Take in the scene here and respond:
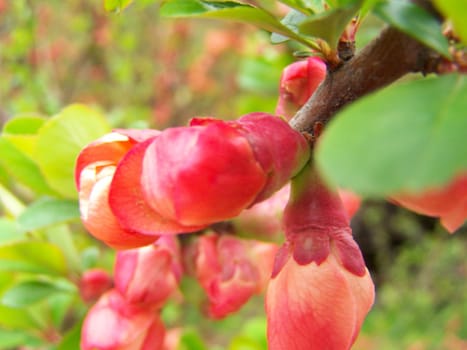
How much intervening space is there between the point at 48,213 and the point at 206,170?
0.38 meters

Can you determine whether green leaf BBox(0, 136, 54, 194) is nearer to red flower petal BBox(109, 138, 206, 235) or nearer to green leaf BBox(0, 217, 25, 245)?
green leaf BBox(0, 217, 25, 245)

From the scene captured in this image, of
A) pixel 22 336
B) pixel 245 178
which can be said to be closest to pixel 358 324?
pixel 245 178

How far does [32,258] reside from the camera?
83 centimetres

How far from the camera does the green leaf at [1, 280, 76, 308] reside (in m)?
0.81

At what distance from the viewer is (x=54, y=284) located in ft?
2.85

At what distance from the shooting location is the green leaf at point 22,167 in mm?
750

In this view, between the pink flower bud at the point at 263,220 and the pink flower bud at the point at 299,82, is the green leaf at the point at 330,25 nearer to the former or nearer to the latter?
the pink flower bud at the point at 299,82

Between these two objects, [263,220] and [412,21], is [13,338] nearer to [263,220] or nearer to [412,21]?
[263,220]

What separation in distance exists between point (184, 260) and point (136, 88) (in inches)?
115

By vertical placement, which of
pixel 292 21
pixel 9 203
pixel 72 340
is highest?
pixel 292 21

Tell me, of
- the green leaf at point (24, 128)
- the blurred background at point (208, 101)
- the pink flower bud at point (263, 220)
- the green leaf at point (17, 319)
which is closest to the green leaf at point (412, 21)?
the pink flower bud at point (263, 220)

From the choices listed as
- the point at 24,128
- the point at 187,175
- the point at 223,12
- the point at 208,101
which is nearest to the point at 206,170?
the point at 187,175

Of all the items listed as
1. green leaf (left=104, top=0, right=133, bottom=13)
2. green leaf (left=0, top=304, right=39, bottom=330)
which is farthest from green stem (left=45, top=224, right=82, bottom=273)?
green leaf (left=104, top=0, right=133, bottom=13)

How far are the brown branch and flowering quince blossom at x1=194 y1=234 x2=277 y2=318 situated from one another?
296 millimetres
